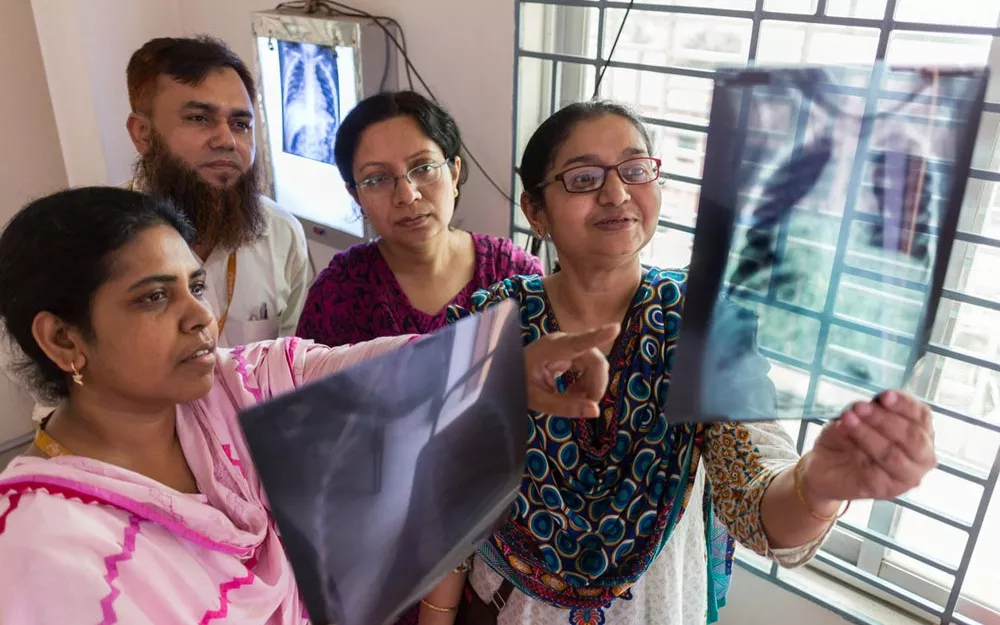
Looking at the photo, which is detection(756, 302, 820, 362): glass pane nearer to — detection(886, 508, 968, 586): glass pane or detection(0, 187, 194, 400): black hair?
detection(0, 187, 194, 400): black hair

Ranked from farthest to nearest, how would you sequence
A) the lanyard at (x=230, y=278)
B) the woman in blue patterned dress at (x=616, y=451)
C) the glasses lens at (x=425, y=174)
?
the lanyard at (x=230, y=278)
the glasses lens at (x=425, y=174)
the woman in blue patterned dress at (x=616, y=451)

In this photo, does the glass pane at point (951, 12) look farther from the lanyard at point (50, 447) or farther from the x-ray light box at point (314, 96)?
the lanyard at point (50, 447)

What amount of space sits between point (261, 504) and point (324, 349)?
30cm

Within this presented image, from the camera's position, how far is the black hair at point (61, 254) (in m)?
0.86

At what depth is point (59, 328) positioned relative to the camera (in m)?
0.88

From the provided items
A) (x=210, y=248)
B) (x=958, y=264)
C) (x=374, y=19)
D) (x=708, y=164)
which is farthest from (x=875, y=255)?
(x=374, y=19)

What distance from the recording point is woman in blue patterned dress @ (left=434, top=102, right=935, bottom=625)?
3.27ft

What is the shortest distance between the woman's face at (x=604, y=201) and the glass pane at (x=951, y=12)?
0.58m

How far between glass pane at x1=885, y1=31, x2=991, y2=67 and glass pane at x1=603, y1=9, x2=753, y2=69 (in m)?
0.30

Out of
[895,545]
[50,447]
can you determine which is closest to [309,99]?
[50,447]

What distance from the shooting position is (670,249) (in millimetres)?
1660

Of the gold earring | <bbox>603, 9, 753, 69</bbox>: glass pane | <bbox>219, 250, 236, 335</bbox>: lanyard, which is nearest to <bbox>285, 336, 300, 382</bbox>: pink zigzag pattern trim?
the gold earring

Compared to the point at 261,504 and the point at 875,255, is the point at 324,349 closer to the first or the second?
the point at 261,504

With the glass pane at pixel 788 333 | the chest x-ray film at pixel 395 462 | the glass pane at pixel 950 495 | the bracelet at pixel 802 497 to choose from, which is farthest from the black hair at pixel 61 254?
the glass pane at pixel 950 495
